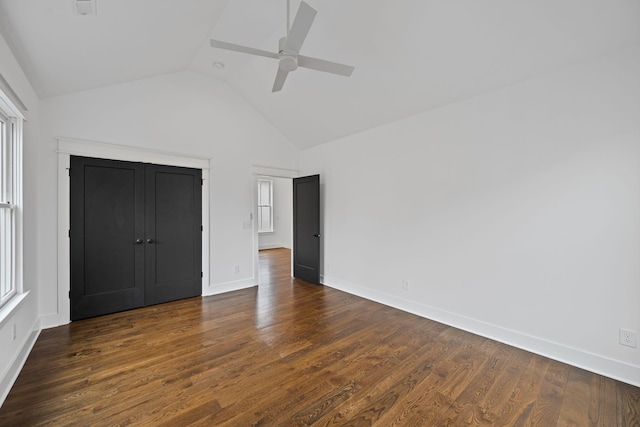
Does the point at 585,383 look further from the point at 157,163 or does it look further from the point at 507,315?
the point at 157,163

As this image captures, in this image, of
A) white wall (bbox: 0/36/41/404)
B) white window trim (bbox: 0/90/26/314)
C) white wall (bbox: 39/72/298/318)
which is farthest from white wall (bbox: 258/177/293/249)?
white window trim (bbox: 0/90/26/314)

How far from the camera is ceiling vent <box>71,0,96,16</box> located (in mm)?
1856

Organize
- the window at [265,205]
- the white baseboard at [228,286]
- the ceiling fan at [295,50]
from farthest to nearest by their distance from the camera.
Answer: the window at [265,205] → the white baseboard at [228,286] → the ceiling fan at [295,50]

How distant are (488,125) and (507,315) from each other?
2098 millimetres

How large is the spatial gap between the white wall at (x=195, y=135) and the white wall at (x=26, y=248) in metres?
0.16

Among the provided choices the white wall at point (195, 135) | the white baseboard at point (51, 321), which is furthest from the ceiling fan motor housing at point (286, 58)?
the white baseboard at point (51, 321)

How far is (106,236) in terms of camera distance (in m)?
3.46

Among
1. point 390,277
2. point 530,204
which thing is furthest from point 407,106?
point 390,277

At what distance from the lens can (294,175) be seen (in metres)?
5.47

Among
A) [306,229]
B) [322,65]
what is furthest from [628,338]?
[306,229]

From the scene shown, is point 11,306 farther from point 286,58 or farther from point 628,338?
point 628,338

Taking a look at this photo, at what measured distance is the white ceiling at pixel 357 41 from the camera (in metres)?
2.05

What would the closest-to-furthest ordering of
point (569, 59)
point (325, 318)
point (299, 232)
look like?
point (569, 59)
point (325, 318)
point (299, 232)

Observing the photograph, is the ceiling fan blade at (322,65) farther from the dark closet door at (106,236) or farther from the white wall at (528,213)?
the dark closet door at (106,236)
